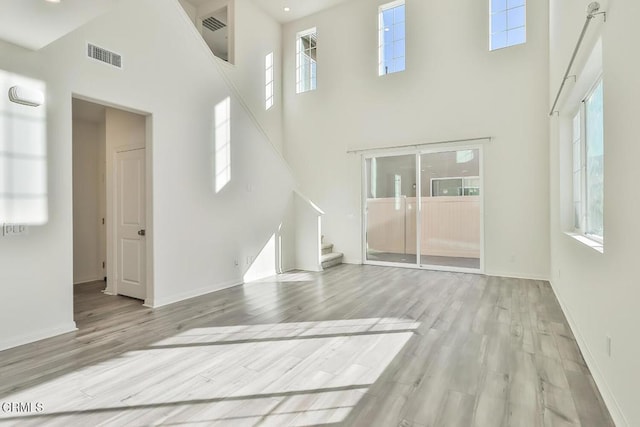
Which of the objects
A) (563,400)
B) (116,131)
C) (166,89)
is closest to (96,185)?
A: (116,131)

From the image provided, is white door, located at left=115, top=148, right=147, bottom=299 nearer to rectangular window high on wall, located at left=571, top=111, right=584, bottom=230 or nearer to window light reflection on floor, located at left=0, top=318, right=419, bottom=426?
window light reflection on floor, located at left=0, top=318, right=419, bottom=426

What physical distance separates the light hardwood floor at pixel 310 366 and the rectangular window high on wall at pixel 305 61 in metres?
5.44

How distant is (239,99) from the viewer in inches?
212

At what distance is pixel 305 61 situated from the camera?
25.8ft

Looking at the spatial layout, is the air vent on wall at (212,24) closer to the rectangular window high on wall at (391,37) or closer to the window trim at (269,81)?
the window trim at (269,81)

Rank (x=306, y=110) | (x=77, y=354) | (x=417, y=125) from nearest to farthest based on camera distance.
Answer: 1. (x=77, y=354)
2. (x=417, y=125)
3. (x=306, y=110)

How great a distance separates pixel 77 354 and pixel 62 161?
183 cm

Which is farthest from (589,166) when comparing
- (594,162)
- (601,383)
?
(601,383)

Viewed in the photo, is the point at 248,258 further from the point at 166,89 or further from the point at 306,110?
the point at 306,110

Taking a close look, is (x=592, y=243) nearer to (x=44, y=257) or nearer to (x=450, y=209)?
(x=450, y=209)

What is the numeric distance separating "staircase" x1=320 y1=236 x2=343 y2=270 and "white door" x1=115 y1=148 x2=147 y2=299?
322 cm

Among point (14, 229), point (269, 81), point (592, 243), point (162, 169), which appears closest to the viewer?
point (592, 243)

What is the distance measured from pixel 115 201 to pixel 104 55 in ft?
6.75

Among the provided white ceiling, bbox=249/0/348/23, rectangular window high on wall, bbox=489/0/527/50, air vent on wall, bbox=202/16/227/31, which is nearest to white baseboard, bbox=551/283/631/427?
rectangular window high on wall, bbox=489/0/527/50
